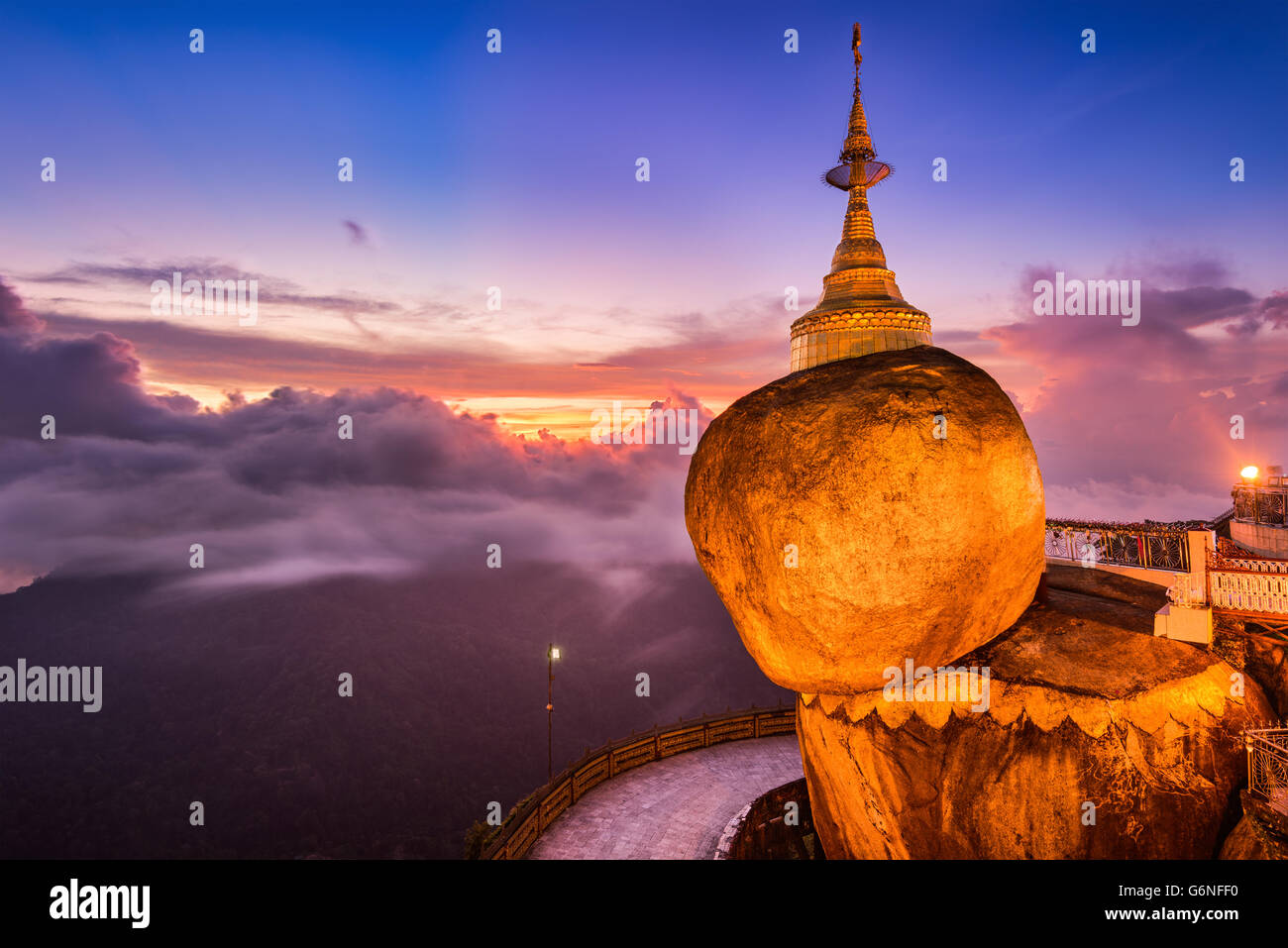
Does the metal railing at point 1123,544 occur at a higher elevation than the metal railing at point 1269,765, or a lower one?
higher

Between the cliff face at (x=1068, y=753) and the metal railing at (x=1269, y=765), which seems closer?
the metal railing at (x=1269, y=765)

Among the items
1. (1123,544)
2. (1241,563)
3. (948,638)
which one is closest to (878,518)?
(948,638)

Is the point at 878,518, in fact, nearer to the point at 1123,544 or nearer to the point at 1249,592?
the point at 1249,592

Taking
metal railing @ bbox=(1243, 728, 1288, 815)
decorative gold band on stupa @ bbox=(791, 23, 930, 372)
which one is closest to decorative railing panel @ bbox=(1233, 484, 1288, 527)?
metal railing @ bbox=(1243, 728, 1288, 815)

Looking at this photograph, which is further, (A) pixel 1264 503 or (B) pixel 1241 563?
(A) pixel 1264 503

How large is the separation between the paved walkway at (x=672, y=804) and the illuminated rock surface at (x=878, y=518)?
30.2ft

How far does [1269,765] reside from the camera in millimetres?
10789

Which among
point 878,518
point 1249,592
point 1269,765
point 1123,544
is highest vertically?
point 878,518

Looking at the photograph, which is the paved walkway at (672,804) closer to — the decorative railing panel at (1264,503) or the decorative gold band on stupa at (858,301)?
the decorative railing panel at (1264,503)

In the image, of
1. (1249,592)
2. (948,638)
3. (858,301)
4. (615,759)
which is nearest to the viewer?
(1249,592)

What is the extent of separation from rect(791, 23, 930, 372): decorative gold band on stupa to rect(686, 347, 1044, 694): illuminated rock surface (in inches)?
910

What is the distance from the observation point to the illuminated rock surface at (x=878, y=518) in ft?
38.1

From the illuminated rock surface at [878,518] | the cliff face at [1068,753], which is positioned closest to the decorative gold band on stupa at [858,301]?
the illuminated rock surface at [878,518]

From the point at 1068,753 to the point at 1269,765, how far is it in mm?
2938
